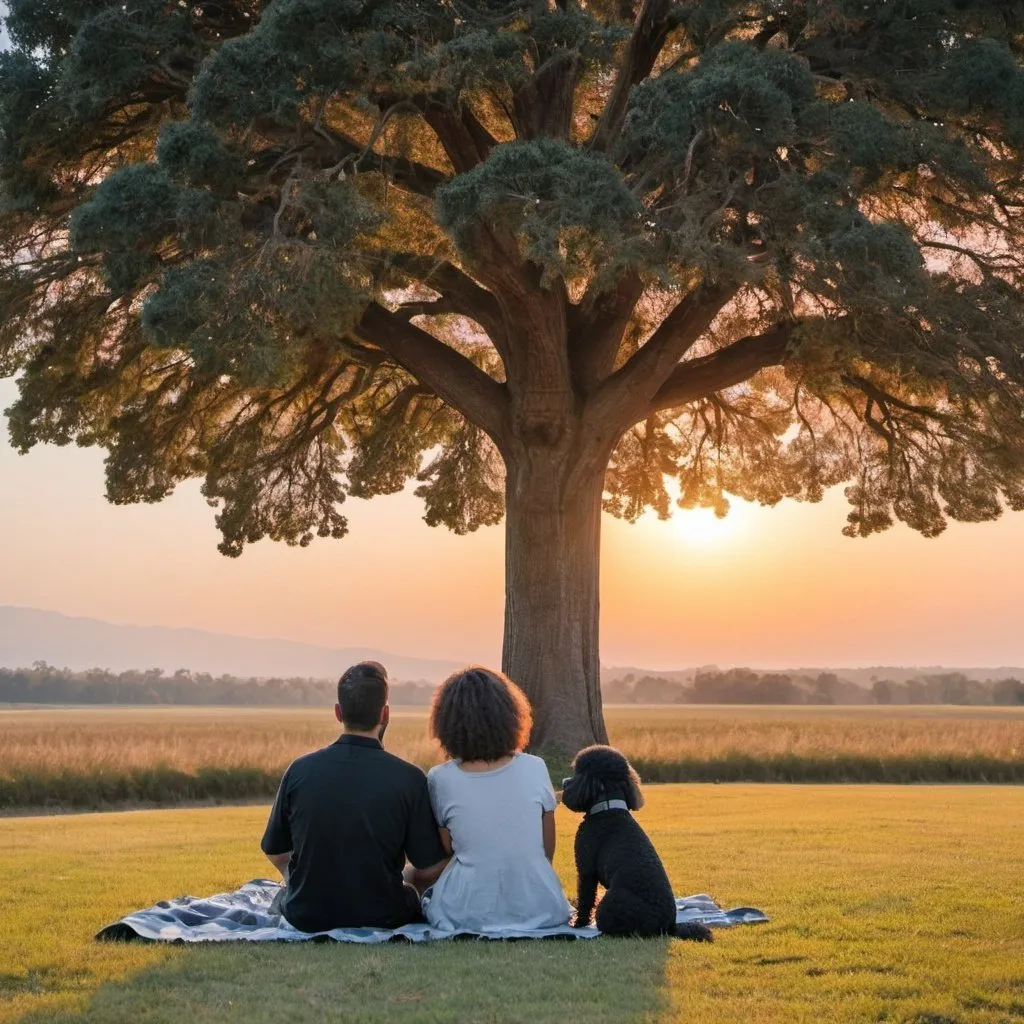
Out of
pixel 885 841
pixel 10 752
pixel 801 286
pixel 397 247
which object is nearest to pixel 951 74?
pixel 801 286

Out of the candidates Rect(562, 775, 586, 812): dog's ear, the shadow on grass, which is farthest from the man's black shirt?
Rect(562, 775, 586, 812): dog's ear

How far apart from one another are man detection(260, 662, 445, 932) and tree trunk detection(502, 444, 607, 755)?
41.4 ft

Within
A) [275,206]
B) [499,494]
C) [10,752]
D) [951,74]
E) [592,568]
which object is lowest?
[10,752]

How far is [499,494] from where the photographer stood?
90.3 feet

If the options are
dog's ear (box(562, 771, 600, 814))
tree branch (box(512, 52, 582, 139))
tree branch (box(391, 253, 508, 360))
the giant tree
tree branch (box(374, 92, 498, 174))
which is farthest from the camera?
tree branch (box(391, 253, 508, 360))

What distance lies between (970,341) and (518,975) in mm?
12990

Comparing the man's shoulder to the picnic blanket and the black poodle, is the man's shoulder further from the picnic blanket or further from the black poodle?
the black poodle

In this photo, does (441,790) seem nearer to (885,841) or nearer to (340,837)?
(340,837)

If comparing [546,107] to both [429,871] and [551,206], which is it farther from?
[429,871]

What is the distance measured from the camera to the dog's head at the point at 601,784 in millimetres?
7172

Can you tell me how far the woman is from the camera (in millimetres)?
7121

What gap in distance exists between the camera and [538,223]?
621 inches

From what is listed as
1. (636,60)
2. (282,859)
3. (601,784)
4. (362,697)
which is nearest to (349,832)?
(282,859)

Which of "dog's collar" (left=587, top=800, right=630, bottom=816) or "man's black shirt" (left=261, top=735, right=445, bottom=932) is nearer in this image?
"man's black shirt" (left=261, top=735, right=445, bottom=932)
